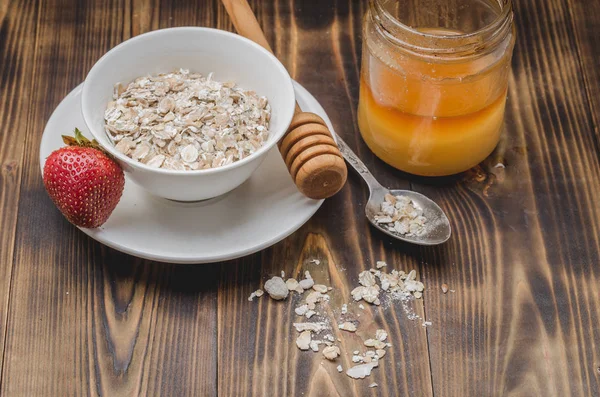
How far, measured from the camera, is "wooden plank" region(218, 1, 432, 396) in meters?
1.17

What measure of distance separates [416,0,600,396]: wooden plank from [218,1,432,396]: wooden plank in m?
0.05

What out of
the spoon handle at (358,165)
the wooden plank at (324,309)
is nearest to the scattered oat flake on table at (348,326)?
the wooden plank at (324,309)

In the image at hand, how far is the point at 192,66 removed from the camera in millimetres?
1357

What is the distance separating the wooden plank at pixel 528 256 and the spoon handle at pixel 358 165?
0.34ft

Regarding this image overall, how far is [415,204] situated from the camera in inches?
52.2

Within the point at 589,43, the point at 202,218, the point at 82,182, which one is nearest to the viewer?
the point at 82,182

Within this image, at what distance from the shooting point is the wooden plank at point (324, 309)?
45.9 inches

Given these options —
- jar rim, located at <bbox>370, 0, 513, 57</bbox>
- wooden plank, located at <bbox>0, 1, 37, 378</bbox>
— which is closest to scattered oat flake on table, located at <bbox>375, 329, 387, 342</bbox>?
jar rim, located at <bbox>370, 0, 513, 57</bbox>

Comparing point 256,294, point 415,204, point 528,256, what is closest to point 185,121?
point 256,294

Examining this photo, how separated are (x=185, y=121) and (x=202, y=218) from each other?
0.46 ft

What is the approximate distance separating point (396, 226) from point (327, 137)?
0.17 metres

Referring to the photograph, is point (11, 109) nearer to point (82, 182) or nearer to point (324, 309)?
point (82, 182)

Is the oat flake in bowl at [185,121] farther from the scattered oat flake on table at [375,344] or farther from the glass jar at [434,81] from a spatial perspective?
the scattered oat flake on table at [375,344]

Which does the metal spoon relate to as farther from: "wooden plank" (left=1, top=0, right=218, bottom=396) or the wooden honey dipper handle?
"wooden plank" (left=1, top=0, right=218, bottom=396)
